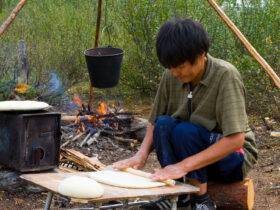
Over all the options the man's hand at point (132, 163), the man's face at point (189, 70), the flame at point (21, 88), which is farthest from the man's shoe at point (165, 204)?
the flame at point (21, 88)

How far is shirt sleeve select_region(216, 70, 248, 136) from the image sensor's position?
376cm

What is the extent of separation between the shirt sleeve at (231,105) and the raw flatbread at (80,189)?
92 cm

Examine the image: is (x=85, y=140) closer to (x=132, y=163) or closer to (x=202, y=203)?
(x=132, y=163)

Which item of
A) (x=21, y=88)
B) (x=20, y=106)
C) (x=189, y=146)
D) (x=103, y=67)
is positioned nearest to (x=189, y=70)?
(x=189, y=146)

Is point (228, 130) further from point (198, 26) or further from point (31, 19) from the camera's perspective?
point (31, 19)

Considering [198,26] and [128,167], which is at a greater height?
[198,26]

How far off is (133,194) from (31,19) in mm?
6256

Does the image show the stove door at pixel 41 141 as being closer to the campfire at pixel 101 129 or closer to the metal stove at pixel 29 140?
the metal stove at pixel 29 140

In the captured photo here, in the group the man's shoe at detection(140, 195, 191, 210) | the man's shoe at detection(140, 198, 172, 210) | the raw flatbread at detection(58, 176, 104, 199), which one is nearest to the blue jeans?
the man's shoe at detection(140, 195, 191, 210)

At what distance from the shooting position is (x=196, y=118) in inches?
158

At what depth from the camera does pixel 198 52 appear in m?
3.73

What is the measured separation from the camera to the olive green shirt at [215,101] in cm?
380

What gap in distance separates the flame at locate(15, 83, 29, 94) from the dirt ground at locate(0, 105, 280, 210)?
1172 mm

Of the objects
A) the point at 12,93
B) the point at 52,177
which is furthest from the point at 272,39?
the point at 52,177
